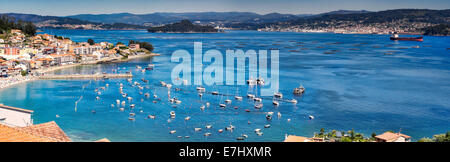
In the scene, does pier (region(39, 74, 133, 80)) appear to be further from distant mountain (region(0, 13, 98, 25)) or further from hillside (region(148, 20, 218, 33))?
distant mountain (region(0, 13, 98, 25))

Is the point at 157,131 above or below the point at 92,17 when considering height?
below

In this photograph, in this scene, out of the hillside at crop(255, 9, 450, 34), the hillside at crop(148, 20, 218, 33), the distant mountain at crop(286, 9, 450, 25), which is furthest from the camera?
the distant mountain at crop(286, 9, 450, 25)

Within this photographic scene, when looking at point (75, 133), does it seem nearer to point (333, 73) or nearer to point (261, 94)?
point (261, 94)

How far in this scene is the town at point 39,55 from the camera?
15.8 metres

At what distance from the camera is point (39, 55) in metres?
20.4

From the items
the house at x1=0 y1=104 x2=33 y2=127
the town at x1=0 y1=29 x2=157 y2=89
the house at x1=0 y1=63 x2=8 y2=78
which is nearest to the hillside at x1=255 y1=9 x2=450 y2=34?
the town at x1=0 y1=29 x2=157 y2=89

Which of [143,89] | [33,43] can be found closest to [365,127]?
[143,89]

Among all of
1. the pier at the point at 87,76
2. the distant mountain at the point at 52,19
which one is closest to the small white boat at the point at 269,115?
the pier at the point at 87,76

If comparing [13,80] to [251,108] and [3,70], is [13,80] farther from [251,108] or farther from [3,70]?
[251,108]

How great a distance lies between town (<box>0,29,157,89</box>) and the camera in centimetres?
1579

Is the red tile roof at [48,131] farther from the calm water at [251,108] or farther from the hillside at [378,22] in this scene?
the hillside at [378,22]

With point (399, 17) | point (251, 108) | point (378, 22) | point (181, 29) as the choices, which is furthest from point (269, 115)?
point (399, 17)

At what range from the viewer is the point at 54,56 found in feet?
64.6
